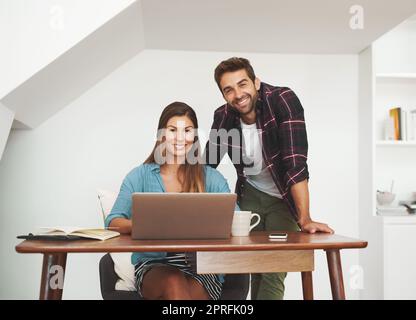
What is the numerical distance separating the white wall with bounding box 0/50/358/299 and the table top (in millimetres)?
1820

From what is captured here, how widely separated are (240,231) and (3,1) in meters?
1.55

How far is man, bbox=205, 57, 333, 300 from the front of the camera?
12.2ft

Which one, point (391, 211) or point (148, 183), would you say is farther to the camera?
point (391, 211)

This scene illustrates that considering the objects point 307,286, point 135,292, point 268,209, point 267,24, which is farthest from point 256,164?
point 135,292

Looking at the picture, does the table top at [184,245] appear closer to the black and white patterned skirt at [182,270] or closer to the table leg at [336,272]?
the table leg at [336,272]

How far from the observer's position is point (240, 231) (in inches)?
85.0

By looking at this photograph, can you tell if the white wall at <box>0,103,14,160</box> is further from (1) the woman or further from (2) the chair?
(2) the chair

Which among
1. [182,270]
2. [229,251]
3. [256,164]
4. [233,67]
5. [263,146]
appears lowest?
[182,270]

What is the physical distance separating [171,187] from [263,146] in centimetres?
112

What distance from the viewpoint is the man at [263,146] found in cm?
371

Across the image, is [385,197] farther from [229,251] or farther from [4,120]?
[4,120]

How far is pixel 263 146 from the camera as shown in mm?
3762

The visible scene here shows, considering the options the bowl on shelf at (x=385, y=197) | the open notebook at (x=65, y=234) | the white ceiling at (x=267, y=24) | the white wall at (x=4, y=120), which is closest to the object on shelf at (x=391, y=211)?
the bowl on shelf at (x=385, y=197)
